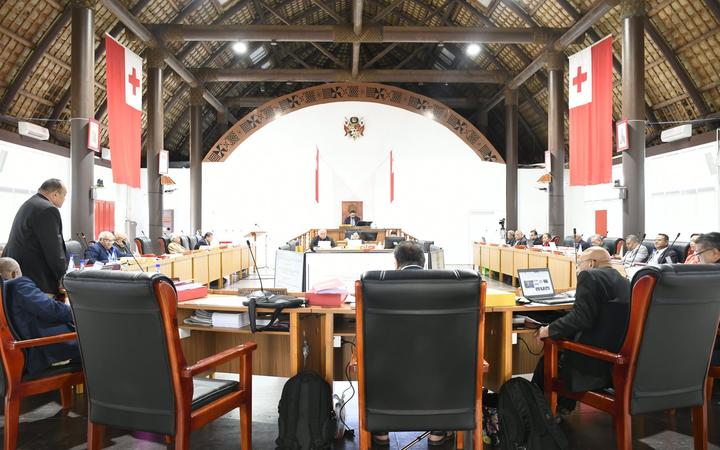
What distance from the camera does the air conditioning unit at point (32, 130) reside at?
28.2ft

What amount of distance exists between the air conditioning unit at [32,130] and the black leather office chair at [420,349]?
9317 mm

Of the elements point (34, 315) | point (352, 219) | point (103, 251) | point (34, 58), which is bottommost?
point (34, 315)

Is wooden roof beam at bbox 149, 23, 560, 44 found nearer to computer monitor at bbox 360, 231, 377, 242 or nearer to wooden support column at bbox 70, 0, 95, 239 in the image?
wooden support column at bbox 70, 0, 95, 239

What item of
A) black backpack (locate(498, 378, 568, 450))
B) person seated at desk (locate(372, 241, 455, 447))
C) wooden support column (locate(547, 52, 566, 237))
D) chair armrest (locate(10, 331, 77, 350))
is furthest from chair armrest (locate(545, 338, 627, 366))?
wooden support column (locate(547, 52, 566, 237))

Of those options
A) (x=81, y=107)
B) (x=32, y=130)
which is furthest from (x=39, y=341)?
(x=32, y=130)

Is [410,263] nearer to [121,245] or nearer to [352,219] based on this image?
[121,245]

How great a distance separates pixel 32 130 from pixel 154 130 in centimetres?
205

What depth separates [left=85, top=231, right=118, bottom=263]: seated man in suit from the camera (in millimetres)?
Result: 5512

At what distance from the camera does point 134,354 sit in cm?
175

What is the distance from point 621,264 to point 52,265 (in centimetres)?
534

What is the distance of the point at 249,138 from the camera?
43.2ft

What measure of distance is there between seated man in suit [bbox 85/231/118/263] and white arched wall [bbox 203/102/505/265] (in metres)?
7.46

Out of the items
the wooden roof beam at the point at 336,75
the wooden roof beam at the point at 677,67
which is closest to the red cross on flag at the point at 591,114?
→ the wooden roof beam at the point at 677,67

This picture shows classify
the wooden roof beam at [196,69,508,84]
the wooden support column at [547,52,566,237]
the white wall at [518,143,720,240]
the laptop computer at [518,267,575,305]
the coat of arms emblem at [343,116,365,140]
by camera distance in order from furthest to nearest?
the coat of arms emblem at [343,116,365,140] → the wooden roof beam at [196,69,508,84] → the wooden support column at [547,52,566,237] → the white wall at [518,143,720,240] → the laptop computer at [518,267,575,305]
